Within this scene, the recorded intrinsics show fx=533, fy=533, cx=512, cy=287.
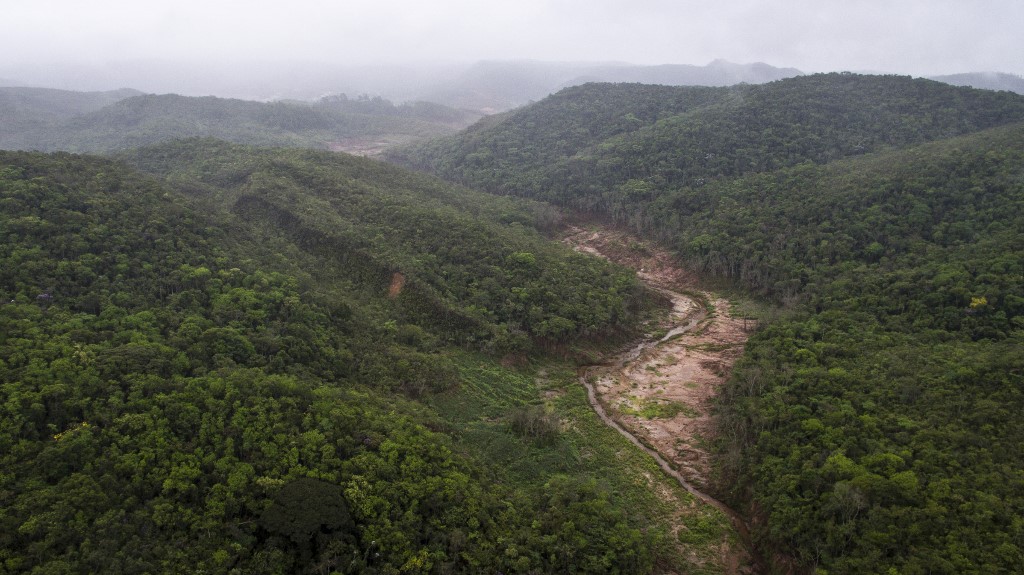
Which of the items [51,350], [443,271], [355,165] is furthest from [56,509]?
[355,165]

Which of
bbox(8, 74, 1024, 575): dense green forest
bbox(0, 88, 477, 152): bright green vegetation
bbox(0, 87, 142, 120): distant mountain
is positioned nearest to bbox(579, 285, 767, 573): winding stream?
bbox(8, 74, 1024, 575): dense green forest

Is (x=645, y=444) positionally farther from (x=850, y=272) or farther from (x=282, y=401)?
(x=850, y=272)

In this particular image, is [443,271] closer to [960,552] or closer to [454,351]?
[454,351]

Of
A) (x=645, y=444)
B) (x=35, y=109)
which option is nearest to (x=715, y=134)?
(x=645, y=444)

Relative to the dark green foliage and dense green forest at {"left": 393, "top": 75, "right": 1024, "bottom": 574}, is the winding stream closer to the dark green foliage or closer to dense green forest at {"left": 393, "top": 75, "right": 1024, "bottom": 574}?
dense green forest at {"left": 393, "top": 75, "right": 1024, "bottom": 574}

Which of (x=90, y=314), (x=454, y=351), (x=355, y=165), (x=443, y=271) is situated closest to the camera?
(x=90, y=314)

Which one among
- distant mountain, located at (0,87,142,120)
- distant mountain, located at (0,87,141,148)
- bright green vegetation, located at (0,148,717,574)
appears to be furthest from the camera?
distant mountain, located at (0,87,142,120)
